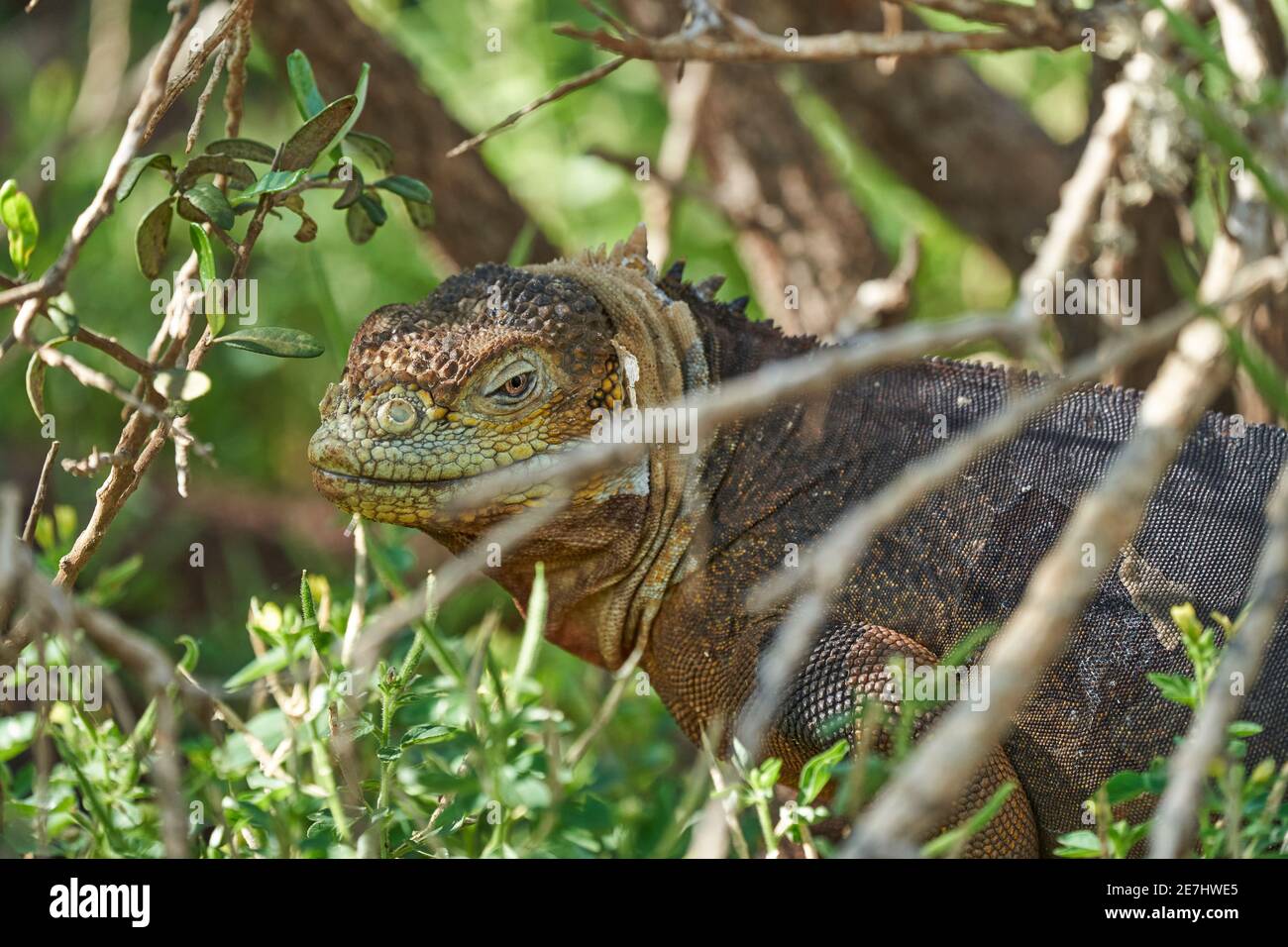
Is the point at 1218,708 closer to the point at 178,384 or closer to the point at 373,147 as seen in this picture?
the point at 178,384

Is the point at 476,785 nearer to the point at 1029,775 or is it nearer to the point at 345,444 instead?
the point at 345,444

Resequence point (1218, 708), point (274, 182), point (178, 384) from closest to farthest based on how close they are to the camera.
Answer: point (1218, 708), point (178, 384), point (274, 182)

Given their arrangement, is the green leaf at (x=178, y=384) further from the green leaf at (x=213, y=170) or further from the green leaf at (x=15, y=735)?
the green leaf at (x=15, y=735)

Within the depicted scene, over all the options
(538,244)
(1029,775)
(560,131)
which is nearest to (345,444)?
(1029,775)

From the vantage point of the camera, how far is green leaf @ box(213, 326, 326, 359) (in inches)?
129

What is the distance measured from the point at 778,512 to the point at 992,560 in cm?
60

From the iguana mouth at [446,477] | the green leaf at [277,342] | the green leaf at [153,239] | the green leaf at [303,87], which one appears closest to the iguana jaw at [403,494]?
the iguana mouth at [446,477]

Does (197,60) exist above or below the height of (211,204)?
above

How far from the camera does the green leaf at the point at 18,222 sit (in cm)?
311

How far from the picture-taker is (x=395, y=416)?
3566 mm

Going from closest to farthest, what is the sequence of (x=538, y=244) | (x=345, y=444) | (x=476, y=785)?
(x=476, y=785), (x=345, y=444), (x=538, y=244)

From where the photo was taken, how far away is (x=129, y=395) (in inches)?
117

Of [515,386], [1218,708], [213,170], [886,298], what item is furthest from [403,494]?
[886,298]

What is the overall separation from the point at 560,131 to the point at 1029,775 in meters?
6.79
